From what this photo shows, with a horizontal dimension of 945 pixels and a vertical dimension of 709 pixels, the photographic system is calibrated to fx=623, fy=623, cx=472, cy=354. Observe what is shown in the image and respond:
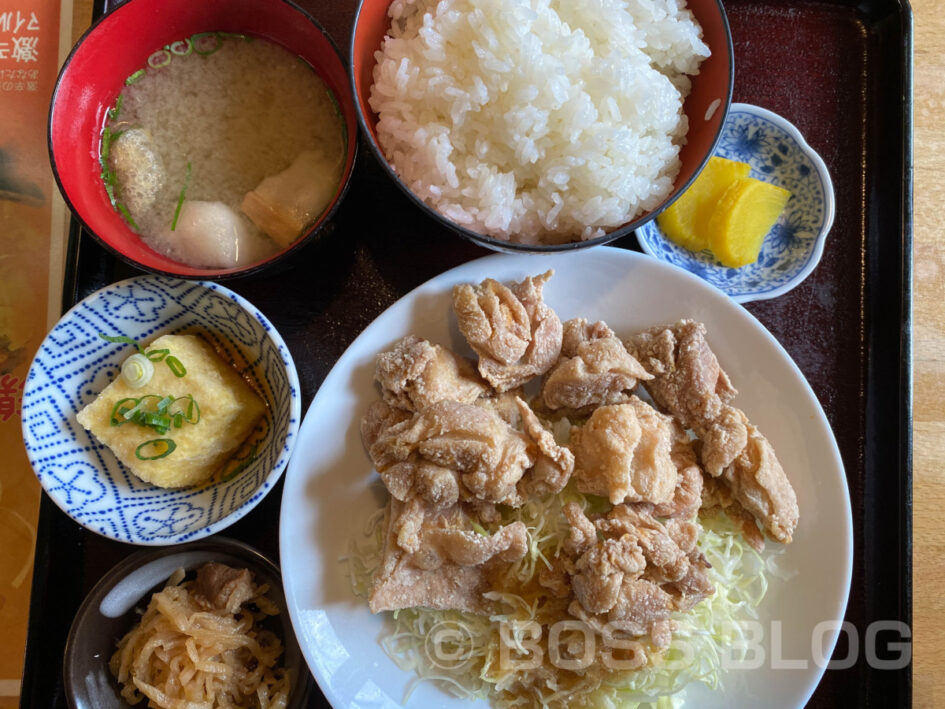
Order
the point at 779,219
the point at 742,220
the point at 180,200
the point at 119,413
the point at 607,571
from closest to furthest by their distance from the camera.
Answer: the point at 607,571, the point at 119,413, the point at 180,200, the point at 742,220, the point at 779,219

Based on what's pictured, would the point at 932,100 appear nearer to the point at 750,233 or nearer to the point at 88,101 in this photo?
the point at 750,233

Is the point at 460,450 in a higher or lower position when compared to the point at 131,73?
lower

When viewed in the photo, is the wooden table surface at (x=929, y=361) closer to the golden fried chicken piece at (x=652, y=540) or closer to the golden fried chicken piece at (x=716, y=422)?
the golden fried chicken piece at (x=716, y=422)

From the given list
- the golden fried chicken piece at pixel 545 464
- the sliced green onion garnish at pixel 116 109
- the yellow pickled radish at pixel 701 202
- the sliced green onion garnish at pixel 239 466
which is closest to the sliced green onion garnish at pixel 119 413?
the sliced green onion garnish at pixel 239 466

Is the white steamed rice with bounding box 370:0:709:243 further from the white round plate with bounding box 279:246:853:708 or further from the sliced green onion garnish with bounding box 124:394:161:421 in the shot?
the sliced green onion garnish with bounding box 124:394:161:421

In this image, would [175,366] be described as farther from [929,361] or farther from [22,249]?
[929,361]

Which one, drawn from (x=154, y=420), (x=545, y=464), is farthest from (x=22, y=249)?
(x=545, y=464)
